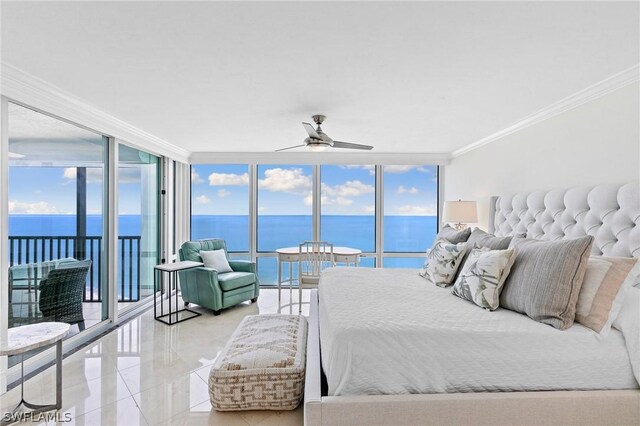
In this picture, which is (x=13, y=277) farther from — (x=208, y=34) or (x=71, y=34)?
(x=208, y=34)

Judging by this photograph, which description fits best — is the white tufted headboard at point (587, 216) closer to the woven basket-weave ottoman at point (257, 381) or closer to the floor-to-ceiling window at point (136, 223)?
the woven basket-weave ottoman at point (257, 381)

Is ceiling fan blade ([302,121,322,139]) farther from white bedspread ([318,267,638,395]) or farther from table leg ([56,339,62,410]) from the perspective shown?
table leg ([56,339,62,410])

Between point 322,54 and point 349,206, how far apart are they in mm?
3912

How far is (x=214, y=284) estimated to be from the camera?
3.99 metres

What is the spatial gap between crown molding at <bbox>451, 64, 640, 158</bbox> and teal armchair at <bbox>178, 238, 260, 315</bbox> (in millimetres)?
3782

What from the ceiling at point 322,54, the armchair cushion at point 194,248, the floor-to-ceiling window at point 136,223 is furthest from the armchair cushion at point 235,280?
the ceiling at point 322,54

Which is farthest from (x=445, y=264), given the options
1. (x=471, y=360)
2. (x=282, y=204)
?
(x=282, y=204)

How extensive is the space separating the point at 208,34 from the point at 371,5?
0.90 m

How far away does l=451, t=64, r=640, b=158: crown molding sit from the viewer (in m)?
2.19

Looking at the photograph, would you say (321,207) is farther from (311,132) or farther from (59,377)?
(59,377)

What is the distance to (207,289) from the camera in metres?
4.03

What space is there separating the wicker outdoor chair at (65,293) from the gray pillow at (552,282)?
12.2 ft

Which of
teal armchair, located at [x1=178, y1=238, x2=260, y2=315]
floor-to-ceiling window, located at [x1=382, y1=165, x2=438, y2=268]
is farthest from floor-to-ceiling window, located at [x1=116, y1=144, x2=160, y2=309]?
floor-to-ceiling window, located at [x1=382, y1=165, x2=438, y2=268]

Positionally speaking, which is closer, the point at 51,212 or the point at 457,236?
the point at 51,212
